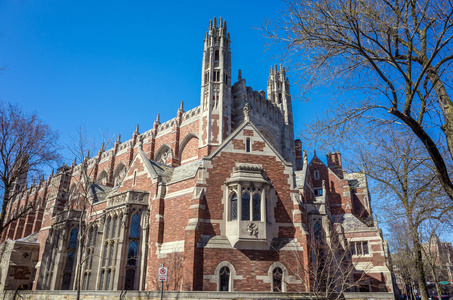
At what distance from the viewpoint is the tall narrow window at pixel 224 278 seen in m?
15.8

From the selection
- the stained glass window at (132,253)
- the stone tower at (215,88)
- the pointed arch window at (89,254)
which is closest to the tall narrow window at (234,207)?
the stained glass window at (132,253)

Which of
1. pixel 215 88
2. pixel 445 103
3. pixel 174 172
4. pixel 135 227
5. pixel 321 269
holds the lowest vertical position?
pixel 321 269

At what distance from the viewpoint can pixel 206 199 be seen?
→ 677 inches

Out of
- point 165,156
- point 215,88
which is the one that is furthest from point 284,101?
point 165,156

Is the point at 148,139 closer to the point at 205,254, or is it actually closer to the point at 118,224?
the point at 118,224

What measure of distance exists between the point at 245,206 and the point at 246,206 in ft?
0.18

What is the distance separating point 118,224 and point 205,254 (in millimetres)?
6508

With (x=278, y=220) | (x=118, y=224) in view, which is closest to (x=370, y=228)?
(x=278, y=220)

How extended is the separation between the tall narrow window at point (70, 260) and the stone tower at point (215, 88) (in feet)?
44.2

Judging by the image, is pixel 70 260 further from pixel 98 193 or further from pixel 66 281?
pixel 98 193

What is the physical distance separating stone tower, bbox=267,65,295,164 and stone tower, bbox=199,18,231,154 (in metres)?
10.1

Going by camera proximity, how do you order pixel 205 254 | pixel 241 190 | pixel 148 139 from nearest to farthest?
1. pixel 205 254
2. pixel 241 190
3. pixel 148 139

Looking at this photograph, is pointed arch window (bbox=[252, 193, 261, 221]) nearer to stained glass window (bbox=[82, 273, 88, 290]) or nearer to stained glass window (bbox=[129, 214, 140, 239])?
stained glass window (bbox=[129, 214, 140, 239])

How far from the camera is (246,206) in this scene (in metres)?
17.1
